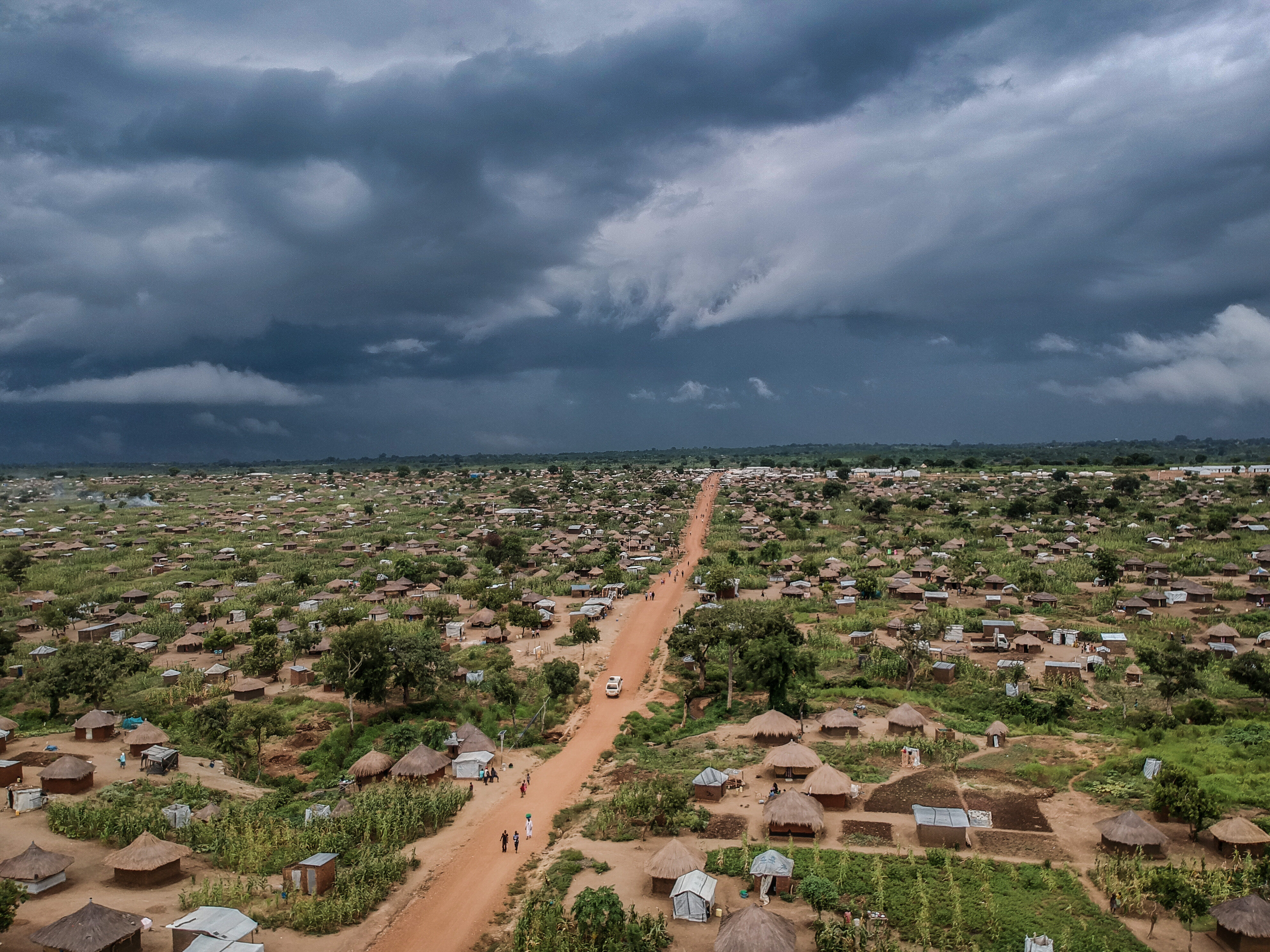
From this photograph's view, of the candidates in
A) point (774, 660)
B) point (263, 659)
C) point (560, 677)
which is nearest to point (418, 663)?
point (560, 677)

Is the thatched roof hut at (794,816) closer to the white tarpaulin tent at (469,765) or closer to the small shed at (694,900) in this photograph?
the small shed at (694,900)

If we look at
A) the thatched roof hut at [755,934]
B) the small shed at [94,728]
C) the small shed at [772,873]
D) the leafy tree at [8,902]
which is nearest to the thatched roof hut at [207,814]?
the leafy tree at [8,902]

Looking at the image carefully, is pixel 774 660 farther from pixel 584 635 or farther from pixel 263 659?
pixel 263 659

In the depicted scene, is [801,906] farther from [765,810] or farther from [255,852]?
[255,852]

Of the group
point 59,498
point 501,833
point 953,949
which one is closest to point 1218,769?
point 953,949

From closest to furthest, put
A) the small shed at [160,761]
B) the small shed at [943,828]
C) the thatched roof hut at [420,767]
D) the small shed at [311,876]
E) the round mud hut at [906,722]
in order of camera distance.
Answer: the small shed at [311,876] → the small shed at [943,828] → the thatched roof hut at [420,767] → the small shed at [160,761] → the round mud hut at [906,722]

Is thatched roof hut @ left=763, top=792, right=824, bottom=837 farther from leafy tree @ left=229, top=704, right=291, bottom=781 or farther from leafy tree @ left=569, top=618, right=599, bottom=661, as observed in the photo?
leafy tree @ left=569, top=618, right=599, bottom=661
